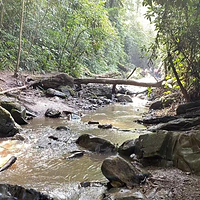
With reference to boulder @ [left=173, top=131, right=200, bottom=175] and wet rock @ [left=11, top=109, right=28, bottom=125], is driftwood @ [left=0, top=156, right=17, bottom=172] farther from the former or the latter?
wet rock @ [left=11, top=109, right=28, bottom=125]

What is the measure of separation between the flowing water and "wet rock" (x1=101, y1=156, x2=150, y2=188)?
0.25m

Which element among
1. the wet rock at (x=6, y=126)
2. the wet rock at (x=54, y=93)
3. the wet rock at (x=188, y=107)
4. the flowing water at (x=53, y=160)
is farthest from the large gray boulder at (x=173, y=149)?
the wet rock at (x=54, y=93)

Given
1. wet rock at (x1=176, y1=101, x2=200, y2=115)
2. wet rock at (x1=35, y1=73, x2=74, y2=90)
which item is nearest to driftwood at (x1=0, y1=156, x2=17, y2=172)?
wet rock at (x1=176, y1=101, x2=200, y2=115)

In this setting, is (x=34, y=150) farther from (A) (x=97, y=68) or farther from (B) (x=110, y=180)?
(A) (x=97, y=68)

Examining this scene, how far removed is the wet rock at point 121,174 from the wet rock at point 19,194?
0.81 metres

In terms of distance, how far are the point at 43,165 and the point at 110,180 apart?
1298 mm

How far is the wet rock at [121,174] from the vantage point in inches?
124

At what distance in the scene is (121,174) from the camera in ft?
10.4

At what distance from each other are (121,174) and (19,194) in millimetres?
1221

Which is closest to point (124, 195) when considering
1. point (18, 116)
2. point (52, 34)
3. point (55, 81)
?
point (18, 116)

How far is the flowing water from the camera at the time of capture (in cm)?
329

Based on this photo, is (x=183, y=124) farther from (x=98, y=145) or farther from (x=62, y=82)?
(x=62, y=82)

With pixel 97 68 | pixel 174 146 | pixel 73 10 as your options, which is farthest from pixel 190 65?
pixel 97 68

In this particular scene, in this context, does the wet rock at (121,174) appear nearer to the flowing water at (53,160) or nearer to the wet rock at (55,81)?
the flowing water at (53,160)
